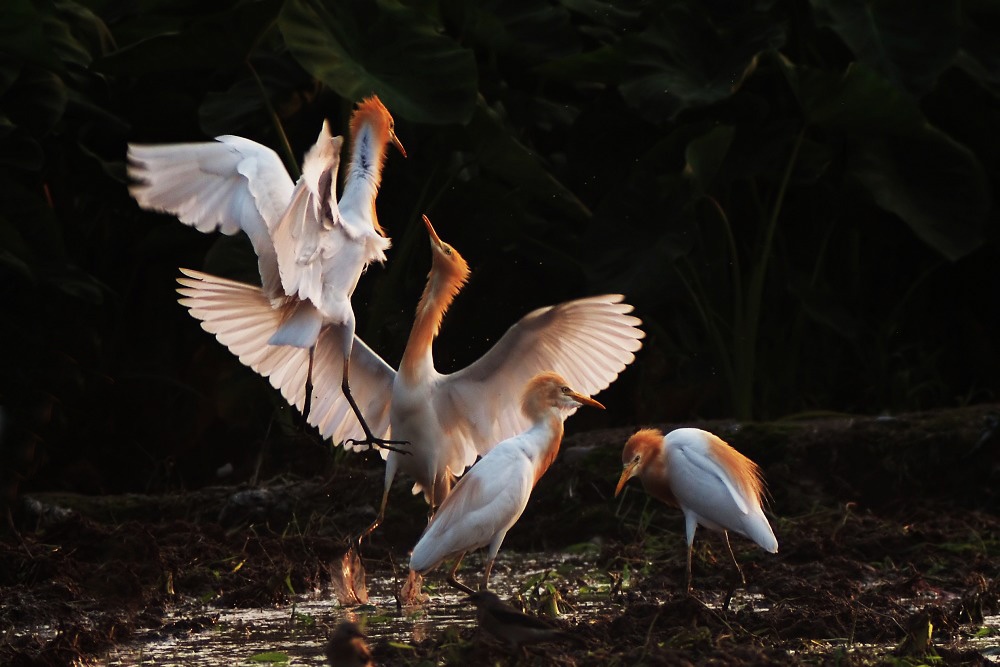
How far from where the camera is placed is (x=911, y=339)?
29.3ft

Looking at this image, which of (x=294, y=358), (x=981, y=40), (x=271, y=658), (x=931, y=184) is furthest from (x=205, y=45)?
(x=981, y=40)

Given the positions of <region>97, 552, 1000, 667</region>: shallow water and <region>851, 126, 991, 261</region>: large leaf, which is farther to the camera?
<region>851, 126, 991, 261</region>: large leaf

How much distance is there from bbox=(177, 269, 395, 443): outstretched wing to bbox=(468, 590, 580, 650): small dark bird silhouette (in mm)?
2000

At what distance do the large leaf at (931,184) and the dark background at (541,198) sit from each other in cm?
2

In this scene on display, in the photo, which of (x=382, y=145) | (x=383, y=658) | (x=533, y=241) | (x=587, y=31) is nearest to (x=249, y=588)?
(x=383, y=658)

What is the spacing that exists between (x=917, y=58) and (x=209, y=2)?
3.94 m

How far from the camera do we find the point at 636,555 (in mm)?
5453

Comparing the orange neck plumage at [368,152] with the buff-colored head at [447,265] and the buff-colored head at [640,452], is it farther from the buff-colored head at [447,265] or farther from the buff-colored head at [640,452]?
the buff-colored head at [640,452]

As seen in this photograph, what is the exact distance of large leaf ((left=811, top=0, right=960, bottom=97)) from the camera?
7.00 metres

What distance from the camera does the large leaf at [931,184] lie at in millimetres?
7273

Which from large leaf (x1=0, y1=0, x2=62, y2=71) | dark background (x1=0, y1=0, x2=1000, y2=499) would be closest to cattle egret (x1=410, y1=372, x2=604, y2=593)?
dark background (x1=0, y1=0, x2=1000, y2=499)

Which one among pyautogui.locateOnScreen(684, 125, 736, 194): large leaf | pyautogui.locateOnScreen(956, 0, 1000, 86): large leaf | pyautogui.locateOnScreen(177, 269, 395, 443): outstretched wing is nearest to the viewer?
pyautogui.locateOnScreen(177, 269, 395, 443): outstretched wing

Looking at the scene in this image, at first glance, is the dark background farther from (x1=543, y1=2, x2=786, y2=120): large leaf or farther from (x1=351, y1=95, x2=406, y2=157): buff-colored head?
(x1=351, y1=95, x2=406, y2=157): buff-colored head

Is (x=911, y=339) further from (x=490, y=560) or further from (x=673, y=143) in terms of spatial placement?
(x=490, y=560)
